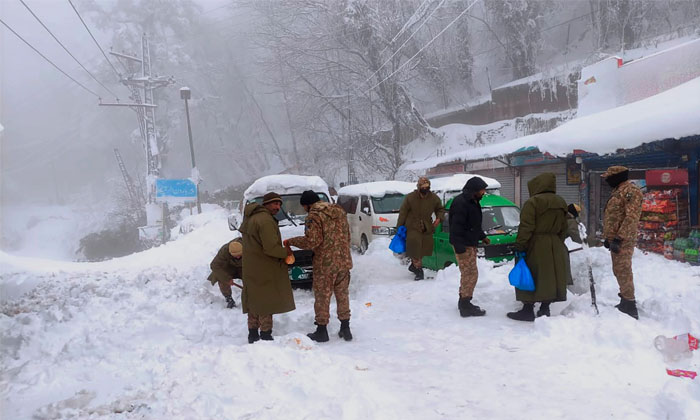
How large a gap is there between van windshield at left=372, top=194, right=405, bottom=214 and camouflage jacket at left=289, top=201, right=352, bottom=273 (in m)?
6.52

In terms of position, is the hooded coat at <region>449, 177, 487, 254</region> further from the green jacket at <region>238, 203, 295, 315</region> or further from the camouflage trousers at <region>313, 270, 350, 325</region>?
the green jacket at <region>238, 203, 295, 315</region>

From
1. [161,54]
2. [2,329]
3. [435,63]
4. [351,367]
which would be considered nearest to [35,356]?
[2,329]

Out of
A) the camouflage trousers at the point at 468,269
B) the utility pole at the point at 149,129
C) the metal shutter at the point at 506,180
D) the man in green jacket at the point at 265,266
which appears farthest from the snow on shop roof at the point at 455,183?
the utility pole at the point at 149,129

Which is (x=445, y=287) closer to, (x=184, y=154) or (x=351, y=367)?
(x=351, y=367)

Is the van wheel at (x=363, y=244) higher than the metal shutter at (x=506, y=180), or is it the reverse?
the metal shutter at (x=506, y=180)

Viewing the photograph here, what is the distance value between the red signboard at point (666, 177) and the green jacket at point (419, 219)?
4890mm

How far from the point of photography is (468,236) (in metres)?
5.31

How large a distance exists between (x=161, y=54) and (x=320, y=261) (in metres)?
55.2

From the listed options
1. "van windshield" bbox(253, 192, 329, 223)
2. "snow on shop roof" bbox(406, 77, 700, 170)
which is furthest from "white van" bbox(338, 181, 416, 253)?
"snow on shop roof" bbox(406, 77, 700, 170)

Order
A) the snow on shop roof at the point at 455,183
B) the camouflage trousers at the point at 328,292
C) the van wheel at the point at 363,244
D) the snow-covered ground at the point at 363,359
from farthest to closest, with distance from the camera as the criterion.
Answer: the van wheel at the point at 363,244
the snow on shop roof at the point at 455,183
the camouflage trousers at the point at 328,292
the snow-covered ground at the point at 363,359

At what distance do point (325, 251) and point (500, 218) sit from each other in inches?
168

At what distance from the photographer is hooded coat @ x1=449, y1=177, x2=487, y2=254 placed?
5.31 metres

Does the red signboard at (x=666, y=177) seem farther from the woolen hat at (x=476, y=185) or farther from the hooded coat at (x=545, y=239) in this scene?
the woolen hat at (x=476, y=185)

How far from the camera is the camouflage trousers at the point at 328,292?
470 centimetres
